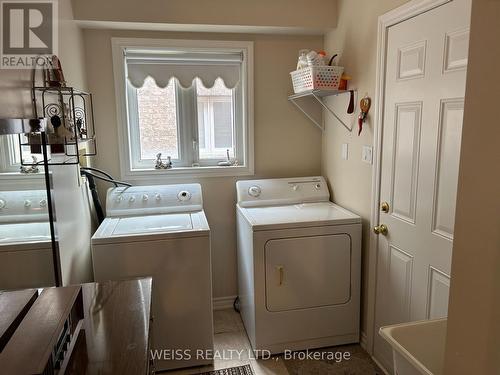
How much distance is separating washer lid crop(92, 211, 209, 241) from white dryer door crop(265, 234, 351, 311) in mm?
477

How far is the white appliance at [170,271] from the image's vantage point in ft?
6.92

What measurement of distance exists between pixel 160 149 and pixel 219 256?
3.08 feet

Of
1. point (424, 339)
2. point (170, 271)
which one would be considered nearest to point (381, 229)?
point (424, 339)

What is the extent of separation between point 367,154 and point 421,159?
1.62ft

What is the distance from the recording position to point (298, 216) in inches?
95.9

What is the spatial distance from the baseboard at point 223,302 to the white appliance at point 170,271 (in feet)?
2.23

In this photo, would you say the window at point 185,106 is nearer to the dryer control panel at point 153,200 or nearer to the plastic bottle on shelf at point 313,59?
the dryer control panel at point 153,200

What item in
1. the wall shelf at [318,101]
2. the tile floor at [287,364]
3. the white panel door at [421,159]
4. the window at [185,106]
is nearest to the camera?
the white panel door at [421,159]

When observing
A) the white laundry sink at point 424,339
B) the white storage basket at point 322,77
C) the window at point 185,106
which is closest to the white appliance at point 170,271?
the window at point 185,106

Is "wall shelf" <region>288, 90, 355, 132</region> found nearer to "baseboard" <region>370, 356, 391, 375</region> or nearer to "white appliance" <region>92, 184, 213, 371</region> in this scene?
"white appliance" <region>92, 184, 213, 371</region>

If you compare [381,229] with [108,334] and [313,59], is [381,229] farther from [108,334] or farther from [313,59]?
[108,334]

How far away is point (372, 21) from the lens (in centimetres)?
217

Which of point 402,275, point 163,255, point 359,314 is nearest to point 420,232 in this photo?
point 402,275

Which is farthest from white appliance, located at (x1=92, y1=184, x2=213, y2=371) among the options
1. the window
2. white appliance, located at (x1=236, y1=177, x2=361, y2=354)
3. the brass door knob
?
the brass door knob
